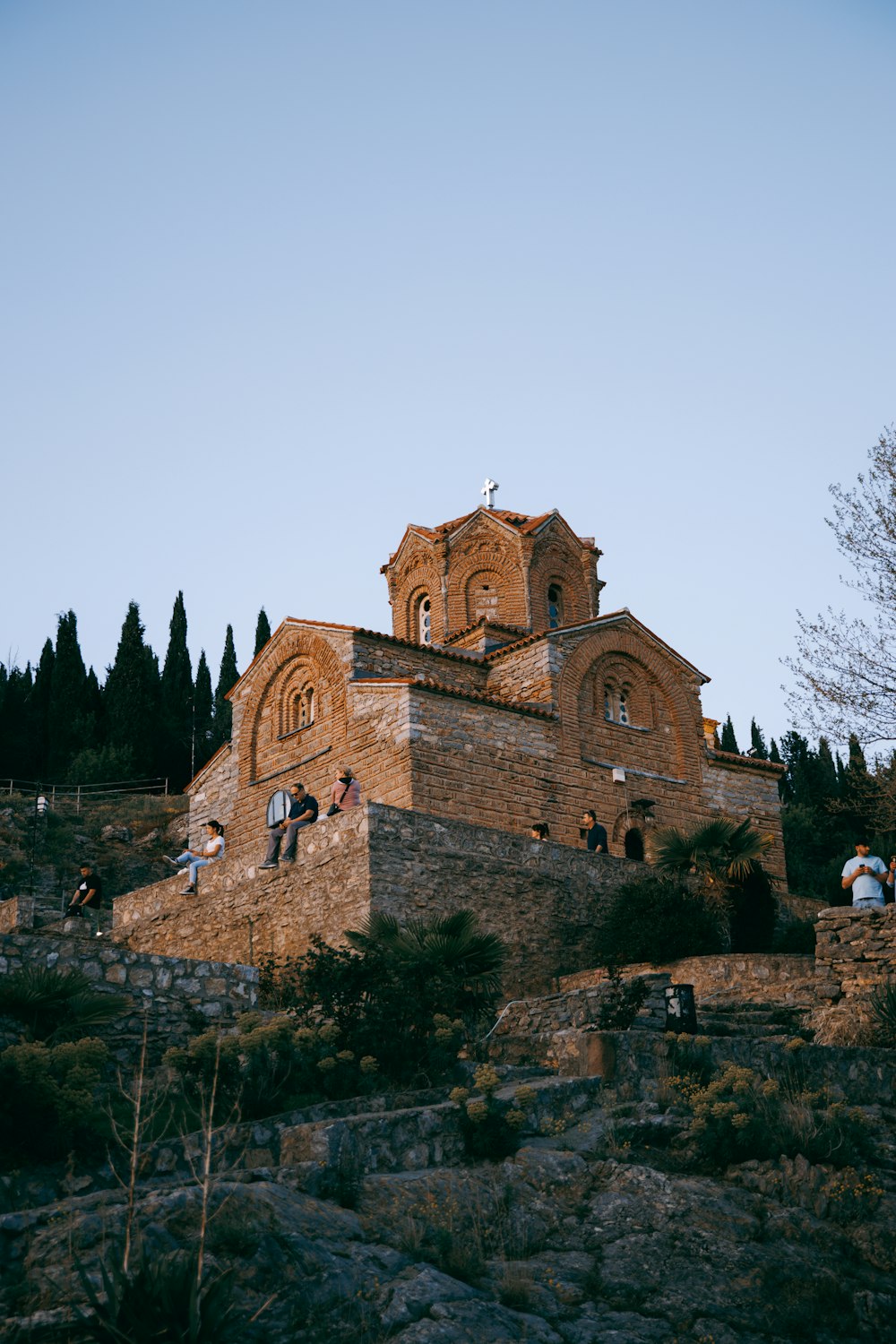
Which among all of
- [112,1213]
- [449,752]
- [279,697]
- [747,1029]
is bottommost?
[112,1213]

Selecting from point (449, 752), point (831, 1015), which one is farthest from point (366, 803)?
point (831, 1015)

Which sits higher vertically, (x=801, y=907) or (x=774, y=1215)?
(x=801, y=907)

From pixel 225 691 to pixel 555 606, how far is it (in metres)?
22.4

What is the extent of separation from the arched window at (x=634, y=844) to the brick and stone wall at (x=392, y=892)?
4.80 meters

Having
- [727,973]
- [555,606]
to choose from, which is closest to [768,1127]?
[727,973]

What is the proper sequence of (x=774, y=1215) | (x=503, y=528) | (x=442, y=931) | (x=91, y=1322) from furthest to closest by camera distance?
(x=503, y=528)
(x=442, y=931)
(x=774, y=1215)
(x=91, y=1322)

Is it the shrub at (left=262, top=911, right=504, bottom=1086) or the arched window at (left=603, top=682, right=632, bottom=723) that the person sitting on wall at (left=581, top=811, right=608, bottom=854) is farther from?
the shrub at (left=262, top=911, right=504, bottom=1086)

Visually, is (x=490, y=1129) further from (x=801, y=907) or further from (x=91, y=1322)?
(x=801, y=907)

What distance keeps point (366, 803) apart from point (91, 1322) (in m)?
10.6

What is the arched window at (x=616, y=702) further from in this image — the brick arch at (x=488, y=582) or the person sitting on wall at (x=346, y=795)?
the person sitting on wall at (x=346, y=795)

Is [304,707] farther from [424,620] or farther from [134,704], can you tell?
[134,704]

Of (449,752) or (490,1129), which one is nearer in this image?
(490,1129)

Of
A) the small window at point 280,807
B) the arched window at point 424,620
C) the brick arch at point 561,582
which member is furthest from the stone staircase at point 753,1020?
the arched window at point 424,620

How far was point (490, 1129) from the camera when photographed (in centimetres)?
948
